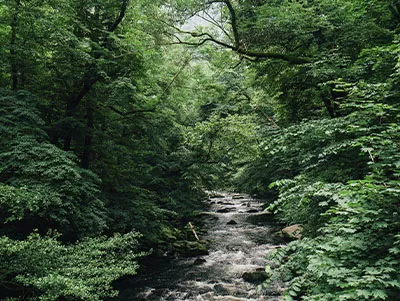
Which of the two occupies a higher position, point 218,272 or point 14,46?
point 14,46

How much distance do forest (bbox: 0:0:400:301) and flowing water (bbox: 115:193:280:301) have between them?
1106 millimetres

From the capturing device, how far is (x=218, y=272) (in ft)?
32.8

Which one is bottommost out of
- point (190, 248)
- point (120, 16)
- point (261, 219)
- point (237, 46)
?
point (261, 219)

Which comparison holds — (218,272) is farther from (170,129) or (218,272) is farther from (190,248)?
(170,129)

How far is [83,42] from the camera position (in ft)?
27.0

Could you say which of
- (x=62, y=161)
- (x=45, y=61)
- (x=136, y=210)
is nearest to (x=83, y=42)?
(x=45, y=61)

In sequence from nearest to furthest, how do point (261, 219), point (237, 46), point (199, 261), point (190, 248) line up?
point (237, 46), point (199, 261), point (190, 248), point (261, 219)

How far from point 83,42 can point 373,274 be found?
881 centimetres

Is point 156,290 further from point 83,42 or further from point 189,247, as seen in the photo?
point 83,42

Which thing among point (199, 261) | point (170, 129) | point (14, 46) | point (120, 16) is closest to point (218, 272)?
point (199, 261)

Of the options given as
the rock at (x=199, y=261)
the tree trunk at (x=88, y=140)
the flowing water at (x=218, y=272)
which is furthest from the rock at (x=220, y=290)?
the tree trunk at (x=88, y=140)

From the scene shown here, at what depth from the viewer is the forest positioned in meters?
3.40

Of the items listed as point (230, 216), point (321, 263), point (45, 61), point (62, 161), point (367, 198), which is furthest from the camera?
point (230, 216)

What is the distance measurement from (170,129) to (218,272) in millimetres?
5966
